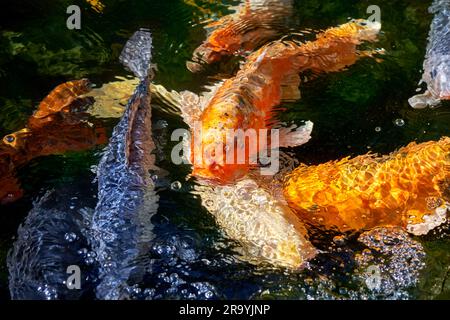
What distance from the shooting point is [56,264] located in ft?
10.3

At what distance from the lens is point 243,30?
15.5ft

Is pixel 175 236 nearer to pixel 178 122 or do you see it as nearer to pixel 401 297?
pixel 178 122

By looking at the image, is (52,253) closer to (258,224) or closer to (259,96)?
(258,224)

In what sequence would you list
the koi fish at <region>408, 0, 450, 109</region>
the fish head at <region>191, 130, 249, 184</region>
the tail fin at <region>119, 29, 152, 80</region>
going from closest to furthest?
the fish head at <region>191, 130, 249, 184</region>
the koi fish at <region>408, 0, 450, 109</region>
the tail fin at <region>119, 29, 152, 80</region>

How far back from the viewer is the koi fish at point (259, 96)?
3596 mm

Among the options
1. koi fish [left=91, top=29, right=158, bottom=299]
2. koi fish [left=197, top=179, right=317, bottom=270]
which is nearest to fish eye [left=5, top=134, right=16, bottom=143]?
koi fish [left=91, top=29, right=158, bottom=299]

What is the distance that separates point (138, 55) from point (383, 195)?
7.91ft

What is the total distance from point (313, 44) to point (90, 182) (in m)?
2.09

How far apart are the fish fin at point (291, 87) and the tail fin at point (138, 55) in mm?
1142

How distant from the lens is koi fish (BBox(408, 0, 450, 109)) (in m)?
4.16

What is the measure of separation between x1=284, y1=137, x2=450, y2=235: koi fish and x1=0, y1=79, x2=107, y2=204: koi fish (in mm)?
1632

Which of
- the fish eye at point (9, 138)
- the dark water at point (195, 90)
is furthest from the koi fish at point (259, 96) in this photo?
the fish eye at point (9, 138)

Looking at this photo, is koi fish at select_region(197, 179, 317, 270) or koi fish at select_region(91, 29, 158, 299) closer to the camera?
koi fish at select_region(91, 29, 158, 299)

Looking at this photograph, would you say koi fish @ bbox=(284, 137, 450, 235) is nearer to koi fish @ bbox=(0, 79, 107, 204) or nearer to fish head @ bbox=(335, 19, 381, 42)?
fish head @ bbox=(335, 19, 381, 42)
